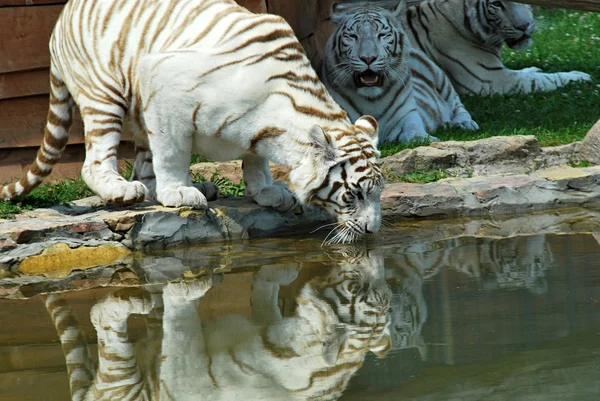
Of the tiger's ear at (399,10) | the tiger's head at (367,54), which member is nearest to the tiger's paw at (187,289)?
the tiger's head at (367,54)

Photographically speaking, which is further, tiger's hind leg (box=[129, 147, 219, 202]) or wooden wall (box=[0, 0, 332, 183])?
wooden wall (box=[0, 0, 332, 183])

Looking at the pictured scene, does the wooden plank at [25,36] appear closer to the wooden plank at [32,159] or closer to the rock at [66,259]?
the wooden plank at [32,159]

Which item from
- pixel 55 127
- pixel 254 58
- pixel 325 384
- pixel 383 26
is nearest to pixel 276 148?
pixel 254 58

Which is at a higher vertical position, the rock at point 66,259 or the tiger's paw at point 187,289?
the tiger's paw at point 187,289

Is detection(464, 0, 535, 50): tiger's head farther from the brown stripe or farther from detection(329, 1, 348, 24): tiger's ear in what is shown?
the brown stripe

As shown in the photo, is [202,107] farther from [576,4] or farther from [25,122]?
[576,4]

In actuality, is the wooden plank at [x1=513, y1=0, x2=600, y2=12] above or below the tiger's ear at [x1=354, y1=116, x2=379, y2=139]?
above

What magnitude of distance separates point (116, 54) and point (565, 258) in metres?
2.95

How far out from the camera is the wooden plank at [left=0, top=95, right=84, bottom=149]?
285 inches

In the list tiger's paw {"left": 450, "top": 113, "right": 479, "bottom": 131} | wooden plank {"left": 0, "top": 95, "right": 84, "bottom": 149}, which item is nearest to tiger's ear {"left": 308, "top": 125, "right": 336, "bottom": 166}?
wooden plank {"left": 0, "top": 95, "right": 84, "bottom": 149}

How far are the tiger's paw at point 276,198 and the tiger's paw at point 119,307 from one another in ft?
4.82

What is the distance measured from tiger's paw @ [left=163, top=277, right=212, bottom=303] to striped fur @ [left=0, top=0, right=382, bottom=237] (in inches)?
38.9

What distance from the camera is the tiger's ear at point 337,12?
8.71 metres

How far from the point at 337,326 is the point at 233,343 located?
1.48 ft
